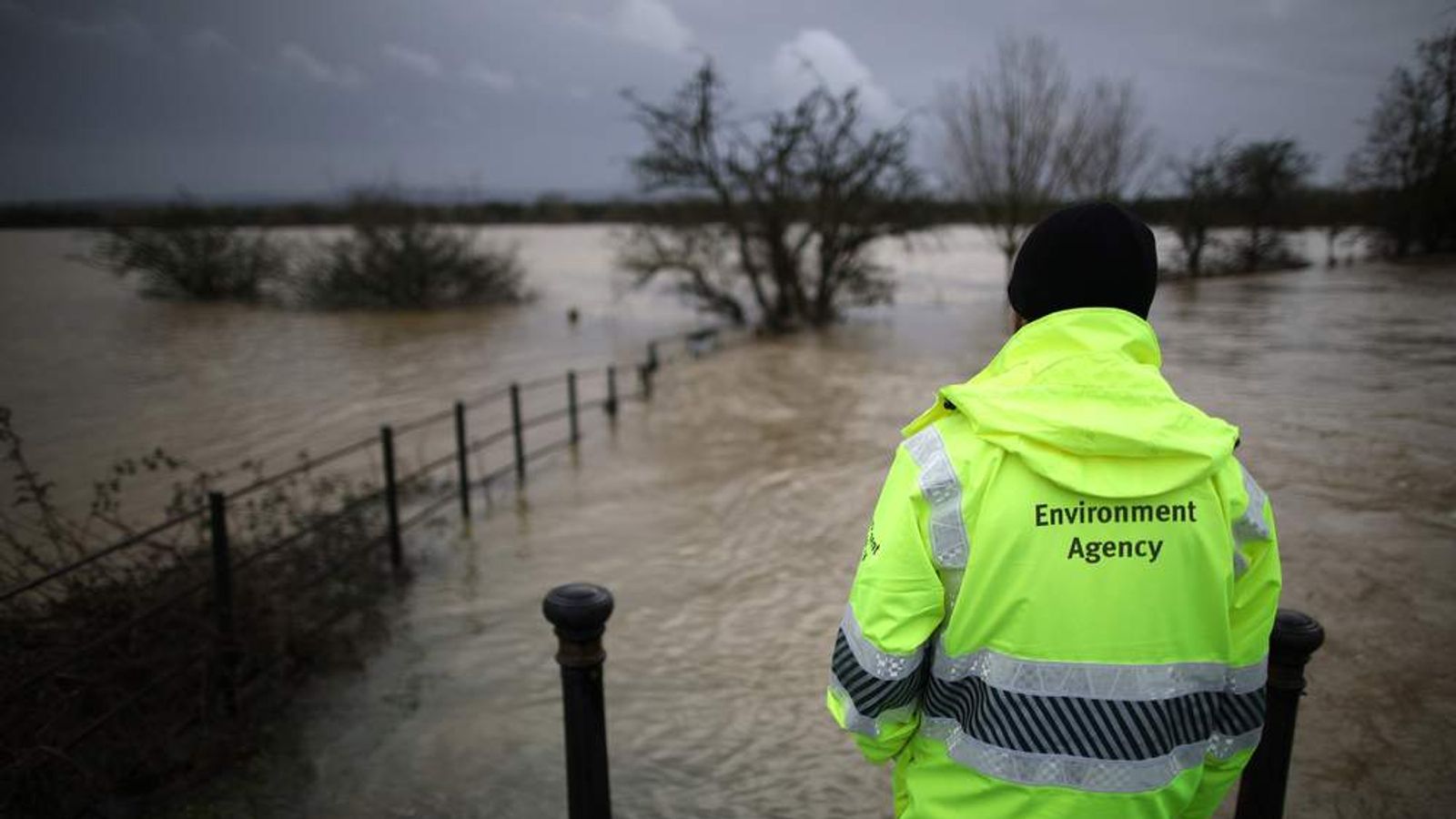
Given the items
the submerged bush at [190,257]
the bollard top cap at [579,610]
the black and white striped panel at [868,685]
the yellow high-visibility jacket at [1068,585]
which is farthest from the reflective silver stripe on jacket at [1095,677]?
the submerged bush at [190,257]

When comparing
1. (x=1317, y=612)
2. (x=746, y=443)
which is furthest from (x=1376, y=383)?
(x=746, y=443)

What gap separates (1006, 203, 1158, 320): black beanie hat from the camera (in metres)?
1.64

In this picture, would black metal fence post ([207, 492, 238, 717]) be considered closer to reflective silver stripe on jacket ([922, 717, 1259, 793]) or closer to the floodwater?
the floodwater

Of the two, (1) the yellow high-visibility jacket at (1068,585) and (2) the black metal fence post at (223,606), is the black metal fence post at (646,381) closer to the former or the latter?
(2) the black metal fence post at (223,606)

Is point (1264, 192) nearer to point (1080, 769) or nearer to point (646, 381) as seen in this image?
point (646, 381)

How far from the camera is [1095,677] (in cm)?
157

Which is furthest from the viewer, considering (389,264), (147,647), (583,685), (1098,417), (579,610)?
(389,264)

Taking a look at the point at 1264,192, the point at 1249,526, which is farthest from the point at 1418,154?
the point at 1264,192

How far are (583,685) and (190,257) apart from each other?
1151 inches

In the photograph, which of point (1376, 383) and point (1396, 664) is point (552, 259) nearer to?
point (1376, 383)

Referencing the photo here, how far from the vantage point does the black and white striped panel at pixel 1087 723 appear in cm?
159

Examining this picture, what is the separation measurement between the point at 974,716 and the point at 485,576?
17.2 feet

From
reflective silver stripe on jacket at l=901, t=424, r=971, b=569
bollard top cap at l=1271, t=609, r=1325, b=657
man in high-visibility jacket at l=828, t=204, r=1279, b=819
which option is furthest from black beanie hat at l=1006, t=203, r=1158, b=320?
bollard top cap at l=1271, t=609, r=1325, b=657

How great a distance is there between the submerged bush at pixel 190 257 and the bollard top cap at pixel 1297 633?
30175 millimetres
